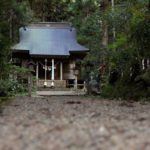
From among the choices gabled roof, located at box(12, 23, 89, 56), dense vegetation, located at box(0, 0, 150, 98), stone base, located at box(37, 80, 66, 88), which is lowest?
stone base, located at box(37, 80, 66, 88)

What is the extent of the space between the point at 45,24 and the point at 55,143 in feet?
119

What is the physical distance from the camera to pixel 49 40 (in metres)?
39.3

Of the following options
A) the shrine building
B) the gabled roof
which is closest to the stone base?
the shrine building

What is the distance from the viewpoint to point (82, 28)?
120 feet

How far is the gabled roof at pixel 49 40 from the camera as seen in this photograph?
37.3m

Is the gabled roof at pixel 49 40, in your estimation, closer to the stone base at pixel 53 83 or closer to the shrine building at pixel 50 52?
the shrine building at pixel 50 52

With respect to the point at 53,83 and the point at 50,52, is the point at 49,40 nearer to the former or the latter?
the point at 50,52

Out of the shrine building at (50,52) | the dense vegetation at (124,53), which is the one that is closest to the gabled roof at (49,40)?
the shrine building at (50,52)

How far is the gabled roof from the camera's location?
3734 cm

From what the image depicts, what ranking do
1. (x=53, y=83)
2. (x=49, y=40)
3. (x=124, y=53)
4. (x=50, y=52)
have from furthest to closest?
(x=49, y=40)
(x=50, y=52)
(x=53, y=83)
(x=124, y=53)

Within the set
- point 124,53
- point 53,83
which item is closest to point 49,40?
point 53,83

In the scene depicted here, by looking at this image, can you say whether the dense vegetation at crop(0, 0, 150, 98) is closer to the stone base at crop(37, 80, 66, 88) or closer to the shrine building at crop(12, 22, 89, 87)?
the shrine building at crop(12, 22, 89, 87)

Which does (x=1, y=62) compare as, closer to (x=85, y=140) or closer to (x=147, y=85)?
(x=147, y=85)

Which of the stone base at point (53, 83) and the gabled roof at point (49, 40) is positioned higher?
the gabled roof at point (49, 40)
